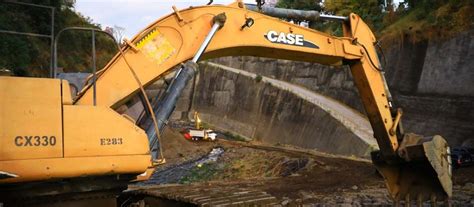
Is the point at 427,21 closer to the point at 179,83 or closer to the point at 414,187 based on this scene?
the point at 414,187

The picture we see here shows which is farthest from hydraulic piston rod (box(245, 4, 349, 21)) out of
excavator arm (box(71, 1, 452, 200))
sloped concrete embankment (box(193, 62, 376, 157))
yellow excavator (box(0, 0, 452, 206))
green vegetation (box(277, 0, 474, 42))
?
green vegetation (box(277, 0, 474, 42))

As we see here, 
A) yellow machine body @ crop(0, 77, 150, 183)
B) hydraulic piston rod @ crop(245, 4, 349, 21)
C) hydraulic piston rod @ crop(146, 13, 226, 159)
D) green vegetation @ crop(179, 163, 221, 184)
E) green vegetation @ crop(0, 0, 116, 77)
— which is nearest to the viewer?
yellow machine body @ crop(0, 77, 150, 183)

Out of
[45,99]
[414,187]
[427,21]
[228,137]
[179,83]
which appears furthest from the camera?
[228,137]

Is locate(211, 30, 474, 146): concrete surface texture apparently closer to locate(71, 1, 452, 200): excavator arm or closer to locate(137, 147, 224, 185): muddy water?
locate(137, 147, 224, 185): muddy water

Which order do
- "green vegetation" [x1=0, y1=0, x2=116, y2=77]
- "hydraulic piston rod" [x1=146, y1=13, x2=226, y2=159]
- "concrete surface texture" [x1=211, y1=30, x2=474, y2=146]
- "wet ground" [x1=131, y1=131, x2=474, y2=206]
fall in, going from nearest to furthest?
"hydraulic piston rod" [x1=146, y1=13, x2=226, y2=159] < "wet ground" [x1=131, y1=131, x2=474, y2=206] < "concrete surface texture" [x1=211, y1=30, x2=474, y2=146] < "green vegetation" [x1=0, y1=0, x2=116, y2=77]

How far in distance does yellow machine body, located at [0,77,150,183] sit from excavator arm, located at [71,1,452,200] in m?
0.56

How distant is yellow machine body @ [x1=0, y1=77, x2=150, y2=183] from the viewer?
3658 mm

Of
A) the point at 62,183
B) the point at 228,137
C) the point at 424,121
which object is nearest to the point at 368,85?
the point at 62,183

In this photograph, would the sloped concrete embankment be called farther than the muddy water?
Yes

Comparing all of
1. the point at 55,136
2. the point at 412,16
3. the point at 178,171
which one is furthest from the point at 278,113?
the point at 55,136

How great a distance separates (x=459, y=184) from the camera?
11.0 m

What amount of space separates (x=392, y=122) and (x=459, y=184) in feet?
16.8

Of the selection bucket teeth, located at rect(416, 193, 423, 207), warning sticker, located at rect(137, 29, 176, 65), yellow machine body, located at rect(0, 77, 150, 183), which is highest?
warning sticker, located at rect(137, 29, 176, 65)

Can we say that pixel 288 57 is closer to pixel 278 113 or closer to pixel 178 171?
pixel 178 171
